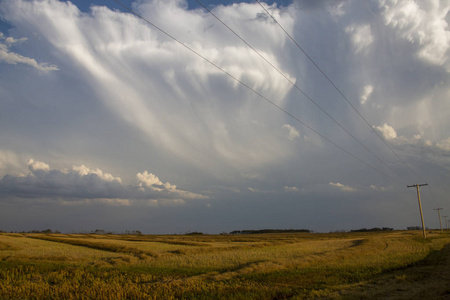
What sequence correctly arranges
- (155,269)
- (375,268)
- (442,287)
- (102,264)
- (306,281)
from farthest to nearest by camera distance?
(102,264) < (155,269) < (375,268) < (306,281) < (442,287)

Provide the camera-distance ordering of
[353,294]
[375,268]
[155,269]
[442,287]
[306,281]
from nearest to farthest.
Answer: [353,294] → [442,287] → [306,281] → [375,268] → [155,269]

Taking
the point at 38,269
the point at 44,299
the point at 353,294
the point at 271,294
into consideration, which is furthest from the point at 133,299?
the point at 38,269

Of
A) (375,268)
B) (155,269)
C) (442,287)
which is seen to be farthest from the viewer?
(155,269)

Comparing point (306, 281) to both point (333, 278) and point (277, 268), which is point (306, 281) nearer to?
point (333, 278)

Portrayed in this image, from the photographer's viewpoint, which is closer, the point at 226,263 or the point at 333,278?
the point at 333,278

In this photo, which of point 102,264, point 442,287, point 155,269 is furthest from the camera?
point 102,264

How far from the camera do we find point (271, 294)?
16438 mm

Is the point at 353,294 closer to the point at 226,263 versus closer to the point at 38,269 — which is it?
the point at 226,263

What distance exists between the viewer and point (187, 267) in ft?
91.9

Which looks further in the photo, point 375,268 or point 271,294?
point 375,268

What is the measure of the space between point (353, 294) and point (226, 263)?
16792 millimetres

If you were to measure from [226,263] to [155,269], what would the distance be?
7129mm

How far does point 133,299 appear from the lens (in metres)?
15.5

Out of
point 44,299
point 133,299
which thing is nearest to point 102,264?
point 44,299
